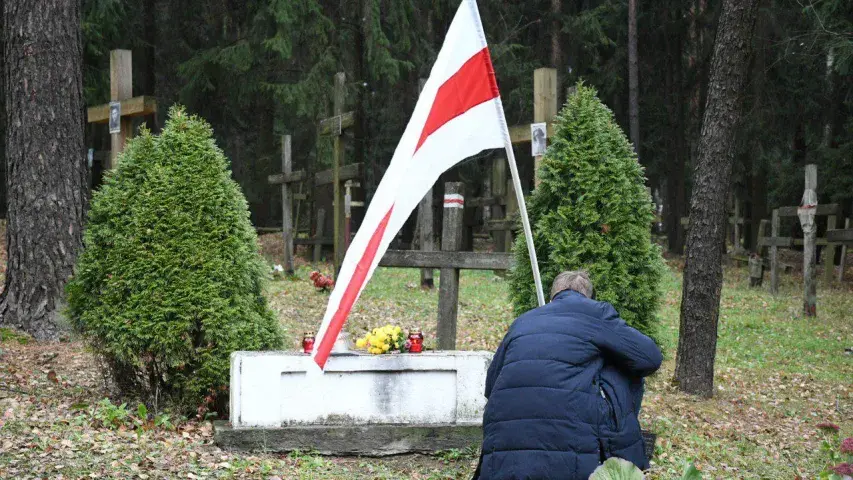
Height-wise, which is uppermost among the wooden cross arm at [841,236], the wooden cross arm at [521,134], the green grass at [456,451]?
the wooden cross arm at [521,134]

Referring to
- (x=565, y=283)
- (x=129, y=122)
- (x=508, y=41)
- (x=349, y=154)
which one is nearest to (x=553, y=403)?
(x=565, y=283)

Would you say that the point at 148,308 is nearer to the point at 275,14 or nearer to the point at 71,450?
the point at 71,450

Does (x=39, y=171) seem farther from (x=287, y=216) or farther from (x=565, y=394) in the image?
(x=287, y=216)

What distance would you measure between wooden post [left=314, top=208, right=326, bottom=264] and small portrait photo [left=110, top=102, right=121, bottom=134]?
896 centimetres

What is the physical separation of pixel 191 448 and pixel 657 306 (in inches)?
145

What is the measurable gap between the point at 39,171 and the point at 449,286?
4.42m

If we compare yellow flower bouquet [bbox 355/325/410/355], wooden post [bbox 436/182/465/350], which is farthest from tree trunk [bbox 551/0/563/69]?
yellow flower bouquet [bbox 355/325/410/355]

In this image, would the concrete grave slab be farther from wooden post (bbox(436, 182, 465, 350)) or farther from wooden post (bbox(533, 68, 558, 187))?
wooden post (bbox(533, 68, 558, 187))

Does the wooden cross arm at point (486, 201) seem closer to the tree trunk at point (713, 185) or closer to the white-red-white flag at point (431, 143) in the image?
the tree trunk at point (713, 185)

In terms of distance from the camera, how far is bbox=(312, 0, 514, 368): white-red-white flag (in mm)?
4074

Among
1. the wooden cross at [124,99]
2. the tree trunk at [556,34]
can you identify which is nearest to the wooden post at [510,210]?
the tree trunk at [556,34]

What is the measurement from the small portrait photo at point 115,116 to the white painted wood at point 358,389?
593 cm

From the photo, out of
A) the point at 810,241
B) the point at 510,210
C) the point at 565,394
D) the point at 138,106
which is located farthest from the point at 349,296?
the point at 510,210

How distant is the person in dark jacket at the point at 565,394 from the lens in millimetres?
3930
